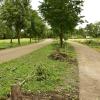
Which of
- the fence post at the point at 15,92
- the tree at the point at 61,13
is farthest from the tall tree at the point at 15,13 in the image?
the fence post at the point at 15,92

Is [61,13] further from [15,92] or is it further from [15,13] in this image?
[15,92]

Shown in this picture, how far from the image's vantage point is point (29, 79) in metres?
14.2

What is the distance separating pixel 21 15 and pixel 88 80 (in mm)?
44587

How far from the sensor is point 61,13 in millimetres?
46281

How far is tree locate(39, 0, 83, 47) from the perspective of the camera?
46.3m

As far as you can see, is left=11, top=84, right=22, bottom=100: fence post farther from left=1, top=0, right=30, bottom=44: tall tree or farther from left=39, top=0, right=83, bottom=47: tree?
left=1, top=0, right=30, bottom=44: tall tree

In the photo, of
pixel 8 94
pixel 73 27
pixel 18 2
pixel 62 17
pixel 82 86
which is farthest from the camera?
pixel 18 2

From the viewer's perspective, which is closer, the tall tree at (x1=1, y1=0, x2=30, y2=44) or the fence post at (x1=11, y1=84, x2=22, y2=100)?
the fence post at (x1=11, y1=84, x2=22, y2=100)

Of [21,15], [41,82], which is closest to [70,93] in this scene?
[41,82]

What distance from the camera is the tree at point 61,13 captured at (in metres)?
46.3

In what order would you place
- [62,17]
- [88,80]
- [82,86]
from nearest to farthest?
[82,86] < [88,80] < [62,17]

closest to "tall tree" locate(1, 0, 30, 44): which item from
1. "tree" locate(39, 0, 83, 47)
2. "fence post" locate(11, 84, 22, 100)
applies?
"tree" locate(39, 0, 83, 47)

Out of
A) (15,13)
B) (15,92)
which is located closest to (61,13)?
(15,13)

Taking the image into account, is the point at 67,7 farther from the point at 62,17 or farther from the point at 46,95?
the point at 46,95
